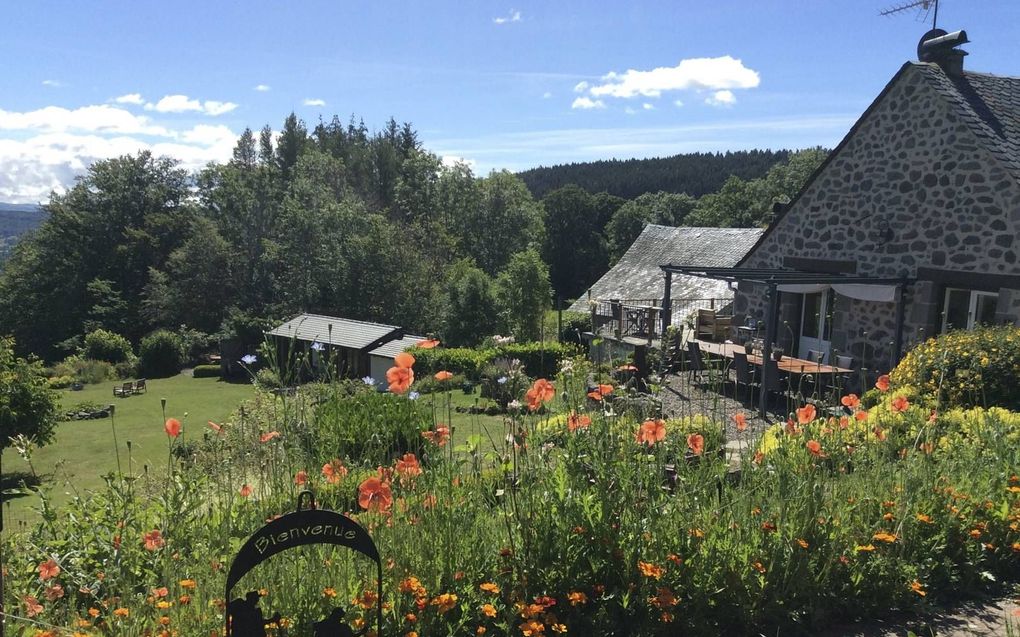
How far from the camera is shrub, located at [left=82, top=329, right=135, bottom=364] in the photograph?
31531 mm

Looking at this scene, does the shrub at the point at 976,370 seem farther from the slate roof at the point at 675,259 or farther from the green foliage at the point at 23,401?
the green foliage at the point at 23,401

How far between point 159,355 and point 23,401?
18.0m

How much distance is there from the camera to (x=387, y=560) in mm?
2625

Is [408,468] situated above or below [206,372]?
above

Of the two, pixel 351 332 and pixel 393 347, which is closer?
pixel 393 347

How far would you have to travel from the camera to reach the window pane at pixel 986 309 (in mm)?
9859

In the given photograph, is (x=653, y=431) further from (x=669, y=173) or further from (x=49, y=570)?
(x=669, y=173)

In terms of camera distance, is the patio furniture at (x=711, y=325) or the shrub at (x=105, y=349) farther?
the shrub at (x=105, y=349)

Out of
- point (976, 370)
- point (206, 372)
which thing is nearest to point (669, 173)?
point (206, 372)

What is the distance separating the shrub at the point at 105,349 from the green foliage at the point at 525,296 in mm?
19027

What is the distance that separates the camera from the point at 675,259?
1009 inches

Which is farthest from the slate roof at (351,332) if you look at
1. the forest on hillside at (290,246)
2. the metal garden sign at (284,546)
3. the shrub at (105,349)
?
the metal garden sign at (284,546)

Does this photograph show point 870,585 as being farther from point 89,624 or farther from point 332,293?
point 332,293

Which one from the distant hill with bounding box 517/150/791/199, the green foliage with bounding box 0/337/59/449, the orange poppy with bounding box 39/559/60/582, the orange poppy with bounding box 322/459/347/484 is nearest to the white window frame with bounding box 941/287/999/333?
the orange poppy with bounding box 322/459/347/484
